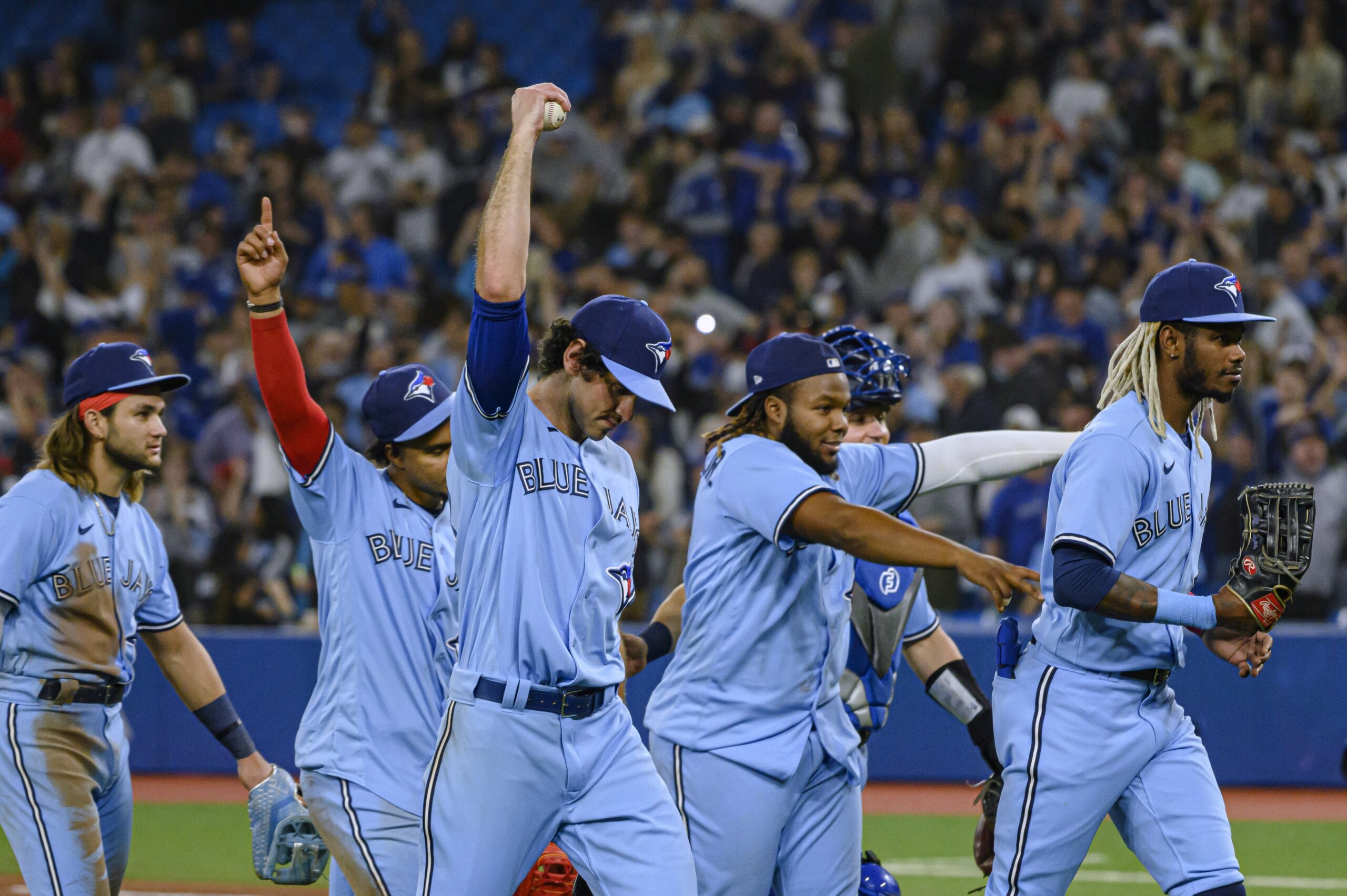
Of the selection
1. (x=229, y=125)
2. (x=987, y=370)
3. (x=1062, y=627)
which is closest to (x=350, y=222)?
(x=229, y=125)

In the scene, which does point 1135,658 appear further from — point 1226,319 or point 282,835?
point 282,835

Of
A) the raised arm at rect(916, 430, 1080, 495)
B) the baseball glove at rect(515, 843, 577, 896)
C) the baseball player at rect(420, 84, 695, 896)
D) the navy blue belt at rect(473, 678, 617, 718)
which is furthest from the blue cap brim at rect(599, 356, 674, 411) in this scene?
the baseball glove at rect(515, 843, 577, 896)

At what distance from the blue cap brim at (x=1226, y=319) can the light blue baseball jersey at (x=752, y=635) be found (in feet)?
3.93

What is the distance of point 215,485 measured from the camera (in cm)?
1352

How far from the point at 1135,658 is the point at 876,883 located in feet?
4.03

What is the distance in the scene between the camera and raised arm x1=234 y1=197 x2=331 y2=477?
4633mm

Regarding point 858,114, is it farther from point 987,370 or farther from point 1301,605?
point 1301,605

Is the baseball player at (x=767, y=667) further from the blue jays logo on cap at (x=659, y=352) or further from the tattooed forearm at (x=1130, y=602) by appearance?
the tattooed forearm at (x=1130, y=602)

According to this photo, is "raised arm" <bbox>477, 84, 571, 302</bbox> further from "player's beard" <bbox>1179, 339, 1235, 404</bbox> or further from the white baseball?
"player's beard" <bbox>1179, 339, 1235, 404</bbox>

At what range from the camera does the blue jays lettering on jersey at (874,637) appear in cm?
562

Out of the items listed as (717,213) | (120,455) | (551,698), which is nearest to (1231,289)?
(551,698)

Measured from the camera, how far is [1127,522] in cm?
463

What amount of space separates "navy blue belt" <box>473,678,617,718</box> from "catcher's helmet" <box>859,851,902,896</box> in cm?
148

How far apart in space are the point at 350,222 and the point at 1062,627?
12311mm
